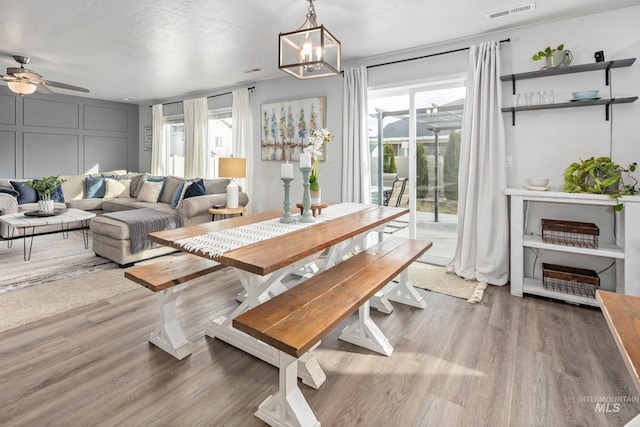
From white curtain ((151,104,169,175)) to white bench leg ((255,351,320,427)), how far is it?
655 centimetres

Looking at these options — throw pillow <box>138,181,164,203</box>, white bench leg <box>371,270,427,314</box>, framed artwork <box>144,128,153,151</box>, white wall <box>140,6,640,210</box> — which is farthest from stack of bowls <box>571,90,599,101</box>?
framed artwork <box>144,128,153,151</box>

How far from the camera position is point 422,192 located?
13.4 feet

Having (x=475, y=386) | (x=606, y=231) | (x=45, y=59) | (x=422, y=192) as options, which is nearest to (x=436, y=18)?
(x=422, y=192)

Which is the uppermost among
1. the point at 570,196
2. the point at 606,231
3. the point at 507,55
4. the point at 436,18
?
the point at 436,18

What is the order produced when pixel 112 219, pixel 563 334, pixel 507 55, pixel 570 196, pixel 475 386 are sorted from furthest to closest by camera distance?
pixel 112 219 < pixel 507 55 < pixel 570 196 < pixel 563 334 < pixel 475 386

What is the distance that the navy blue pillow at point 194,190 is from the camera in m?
4.68

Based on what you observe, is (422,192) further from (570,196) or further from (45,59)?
(45,59)

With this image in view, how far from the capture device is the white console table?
2570 mm

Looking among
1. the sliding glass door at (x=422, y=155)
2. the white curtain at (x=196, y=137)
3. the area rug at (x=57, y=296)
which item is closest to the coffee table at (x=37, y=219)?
the area rug at (x=57, y=296)

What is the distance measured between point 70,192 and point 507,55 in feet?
22.2

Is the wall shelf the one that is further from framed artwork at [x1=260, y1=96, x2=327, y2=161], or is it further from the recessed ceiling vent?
framed artwork at [x1=260, y1=96, x2=327, y2=161]

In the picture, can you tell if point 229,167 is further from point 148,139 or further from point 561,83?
point 148,139

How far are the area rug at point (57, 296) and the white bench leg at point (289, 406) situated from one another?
2.13 m

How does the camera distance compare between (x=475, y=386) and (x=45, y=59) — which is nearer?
(x=475, y=386)
